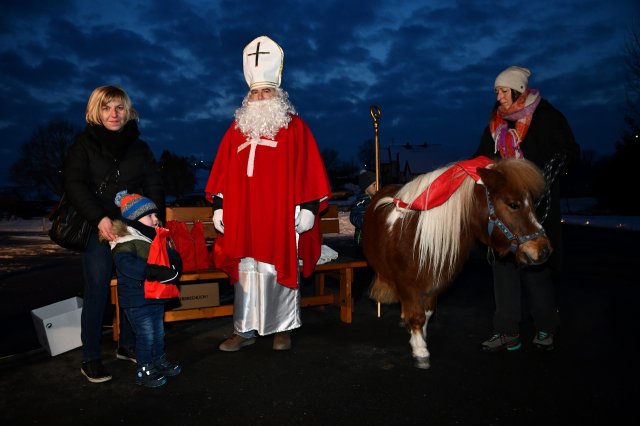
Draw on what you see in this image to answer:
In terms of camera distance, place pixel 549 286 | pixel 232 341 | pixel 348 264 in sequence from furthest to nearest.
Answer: pixel 348 264 < pixel 232 341 < pixel 549 286

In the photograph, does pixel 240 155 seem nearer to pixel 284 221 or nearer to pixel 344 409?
pixel 284 221

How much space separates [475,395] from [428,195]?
1459 millimetres

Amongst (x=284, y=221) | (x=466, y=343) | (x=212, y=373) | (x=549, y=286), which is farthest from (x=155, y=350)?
(x=549, y=286)

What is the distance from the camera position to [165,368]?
3488mm

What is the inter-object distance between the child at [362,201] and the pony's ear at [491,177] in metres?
1.74

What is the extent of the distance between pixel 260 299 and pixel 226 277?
107 centimetres

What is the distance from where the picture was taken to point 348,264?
4.94 m

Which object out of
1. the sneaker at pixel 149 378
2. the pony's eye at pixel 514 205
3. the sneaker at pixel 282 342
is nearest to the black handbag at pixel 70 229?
the sneaker at pixel 149 378

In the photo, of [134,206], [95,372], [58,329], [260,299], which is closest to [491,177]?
[260,299]

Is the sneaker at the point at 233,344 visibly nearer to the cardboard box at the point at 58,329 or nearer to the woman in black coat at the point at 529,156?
the cardboard box at the point at 58,329

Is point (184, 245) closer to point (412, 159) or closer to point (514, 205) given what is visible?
point (514, 205)

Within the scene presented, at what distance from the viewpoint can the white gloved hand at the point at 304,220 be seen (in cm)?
394

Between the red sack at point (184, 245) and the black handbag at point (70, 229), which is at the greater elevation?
the black handbag at point (70, 229)

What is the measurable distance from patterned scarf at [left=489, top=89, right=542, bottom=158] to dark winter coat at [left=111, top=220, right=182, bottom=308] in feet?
9.22
